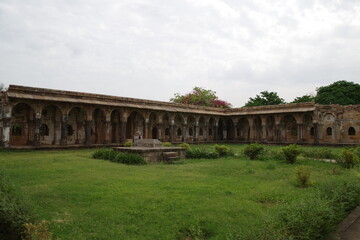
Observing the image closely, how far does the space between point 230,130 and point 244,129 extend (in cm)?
201

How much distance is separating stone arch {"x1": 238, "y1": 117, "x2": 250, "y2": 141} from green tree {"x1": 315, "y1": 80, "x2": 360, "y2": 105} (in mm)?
14598

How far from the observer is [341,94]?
38281 mm

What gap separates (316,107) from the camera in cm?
2589

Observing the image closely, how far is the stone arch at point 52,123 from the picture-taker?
21766 mm

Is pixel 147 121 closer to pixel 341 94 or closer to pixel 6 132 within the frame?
pixel 6 132

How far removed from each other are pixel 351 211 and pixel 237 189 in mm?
2591

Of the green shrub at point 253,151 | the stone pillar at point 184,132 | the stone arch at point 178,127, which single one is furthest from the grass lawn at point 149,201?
the stone arch at point 178,127

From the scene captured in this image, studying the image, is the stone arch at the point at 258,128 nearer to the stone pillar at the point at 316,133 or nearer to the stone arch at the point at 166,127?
the stone pillar at the point at 316,133

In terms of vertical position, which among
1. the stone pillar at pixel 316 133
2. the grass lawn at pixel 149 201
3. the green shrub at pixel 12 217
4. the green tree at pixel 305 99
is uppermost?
the green tree at pixel 305 99

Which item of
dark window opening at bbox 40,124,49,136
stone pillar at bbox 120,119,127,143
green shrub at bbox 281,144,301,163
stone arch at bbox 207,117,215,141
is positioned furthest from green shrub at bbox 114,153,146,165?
stone arch at bbox 207,117,215,141

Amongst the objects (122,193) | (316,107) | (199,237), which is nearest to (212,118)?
(316,107)

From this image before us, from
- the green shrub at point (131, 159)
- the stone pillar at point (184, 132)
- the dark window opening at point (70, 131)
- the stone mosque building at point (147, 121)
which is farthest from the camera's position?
the stone pillar at point (184, 132)

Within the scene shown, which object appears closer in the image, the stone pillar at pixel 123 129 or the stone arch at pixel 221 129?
the stone pillar at pixel 123 129

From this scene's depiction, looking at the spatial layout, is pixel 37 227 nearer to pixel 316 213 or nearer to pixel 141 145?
pixel 316 213
